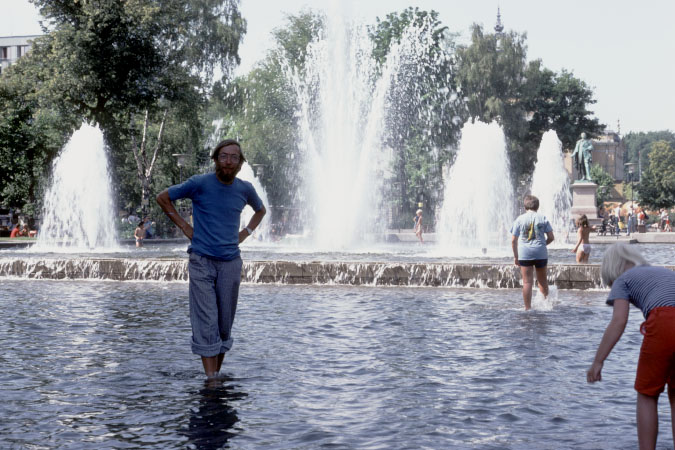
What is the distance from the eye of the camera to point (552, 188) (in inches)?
1795

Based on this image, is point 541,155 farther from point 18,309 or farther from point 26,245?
point 18,309

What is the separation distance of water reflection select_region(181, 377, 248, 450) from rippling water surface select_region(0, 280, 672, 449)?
20 millimetres

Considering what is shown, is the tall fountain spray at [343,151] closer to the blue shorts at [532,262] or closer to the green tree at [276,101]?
the blue shorts at [532,262]

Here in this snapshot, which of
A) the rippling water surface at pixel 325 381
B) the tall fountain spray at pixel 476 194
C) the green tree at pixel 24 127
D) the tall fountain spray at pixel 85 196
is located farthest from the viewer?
the green tree at pixel 24 127

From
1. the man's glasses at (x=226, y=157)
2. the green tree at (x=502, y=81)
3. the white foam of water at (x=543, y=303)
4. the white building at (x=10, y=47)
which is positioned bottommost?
the white foam of water at (x=543, y=303)

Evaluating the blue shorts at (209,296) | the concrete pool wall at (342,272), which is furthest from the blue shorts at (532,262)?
the blue shorts at (209,296)

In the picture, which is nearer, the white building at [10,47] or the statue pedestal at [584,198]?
the statue pedestal at [584,198]

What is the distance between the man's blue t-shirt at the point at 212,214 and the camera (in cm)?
630

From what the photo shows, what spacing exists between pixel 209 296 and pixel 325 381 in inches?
44.7

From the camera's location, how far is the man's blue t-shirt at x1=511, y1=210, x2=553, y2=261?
11.2m

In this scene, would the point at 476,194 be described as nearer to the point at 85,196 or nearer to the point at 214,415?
the point at 85,196

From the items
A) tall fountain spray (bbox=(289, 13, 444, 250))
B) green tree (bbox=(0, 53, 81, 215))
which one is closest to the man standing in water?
tall fountain spray (bbox=(289, 13, 444, 250))

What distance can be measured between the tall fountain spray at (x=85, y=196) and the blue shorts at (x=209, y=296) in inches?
1111

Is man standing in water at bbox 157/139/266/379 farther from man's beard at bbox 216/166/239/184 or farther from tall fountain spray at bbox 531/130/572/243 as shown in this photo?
tall fountain spray at bbox 531/130/572/243
